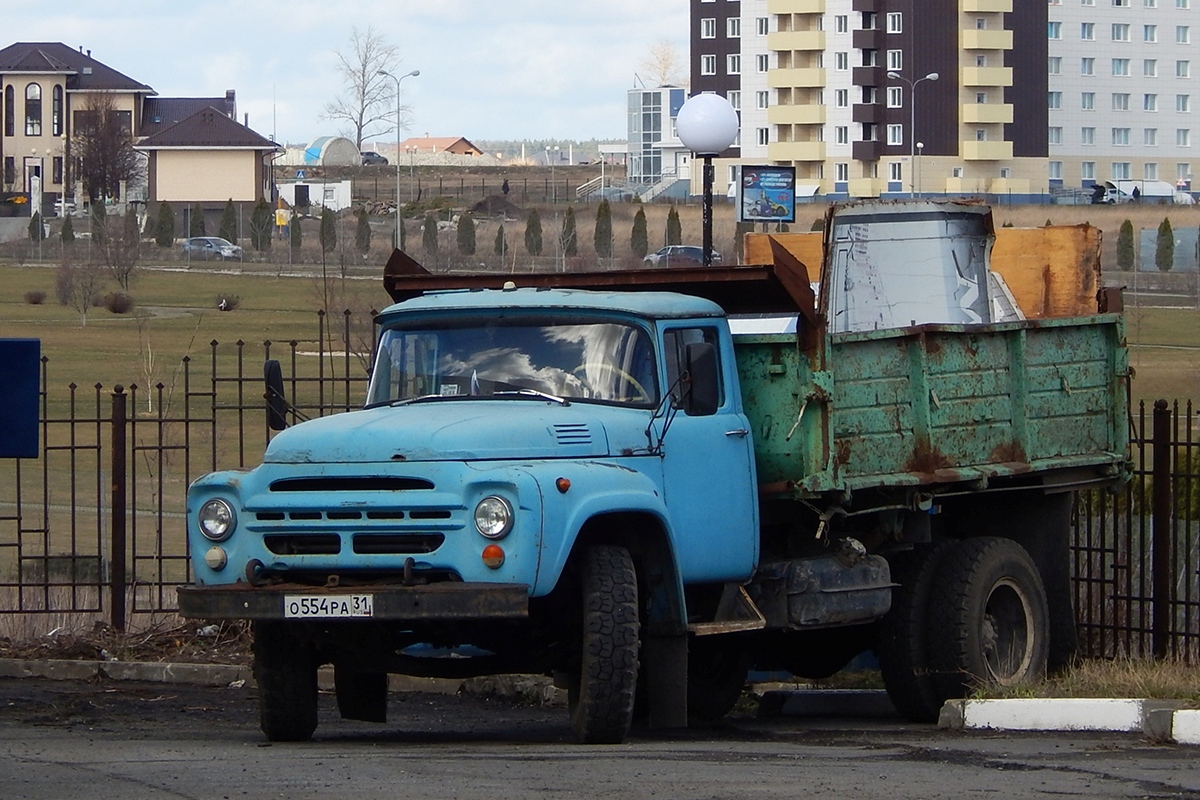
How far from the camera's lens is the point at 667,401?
8531 mm

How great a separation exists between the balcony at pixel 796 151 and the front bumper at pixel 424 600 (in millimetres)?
84256

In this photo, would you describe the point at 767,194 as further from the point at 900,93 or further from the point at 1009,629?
the point at 900,93

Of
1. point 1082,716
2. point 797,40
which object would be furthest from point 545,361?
point 797,40

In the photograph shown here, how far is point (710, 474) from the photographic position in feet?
28.2

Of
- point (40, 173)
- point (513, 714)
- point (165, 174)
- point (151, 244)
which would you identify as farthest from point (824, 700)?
point (40, 173)

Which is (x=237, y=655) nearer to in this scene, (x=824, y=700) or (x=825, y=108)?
(x=824, y=700)

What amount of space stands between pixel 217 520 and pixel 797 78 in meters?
83.3

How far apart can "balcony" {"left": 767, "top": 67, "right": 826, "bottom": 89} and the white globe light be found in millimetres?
75664

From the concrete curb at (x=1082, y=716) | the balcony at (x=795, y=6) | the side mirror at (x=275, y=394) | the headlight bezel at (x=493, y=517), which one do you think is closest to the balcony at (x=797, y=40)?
the balcony at (x=795, y=6)

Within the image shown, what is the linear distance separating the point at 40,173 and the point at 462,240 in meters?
51.2

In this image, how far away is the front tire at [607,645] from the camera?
7711 millimetres

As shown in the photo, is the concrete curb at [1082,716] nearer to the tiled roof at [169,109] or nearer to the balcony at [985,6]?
the balcony at [985,6]

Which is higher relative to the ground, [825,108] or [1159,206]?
[825,108]

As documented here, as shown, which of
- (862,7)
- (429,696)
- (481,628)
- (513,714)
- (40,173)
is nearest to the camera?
(481,628)
